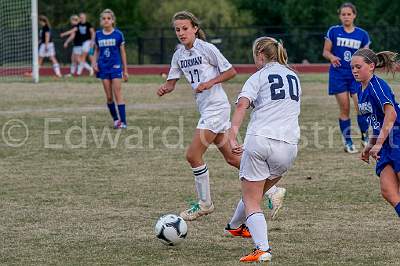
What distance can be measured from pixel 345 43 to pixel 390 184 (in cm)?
634

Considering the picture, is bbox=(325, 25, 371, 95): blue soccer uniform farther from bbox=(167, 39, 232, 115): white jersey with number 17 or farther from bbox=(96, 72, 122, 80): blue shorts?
bbox=(167, 39, 232, 115): white jersey with number 17

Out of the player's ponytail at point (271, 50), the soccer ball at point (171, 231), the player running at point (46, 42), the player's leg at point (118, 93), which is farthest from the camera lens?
the player running at point (46, 42)

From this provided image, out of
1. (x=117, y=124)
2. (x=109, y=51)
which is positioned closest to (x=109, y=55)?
(x=109, y=51)

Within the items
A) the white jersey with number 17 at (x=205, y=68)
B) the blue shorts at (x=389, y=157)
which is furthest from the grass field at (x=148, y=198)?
the white jersey with number 17 at (x=205, y=68)

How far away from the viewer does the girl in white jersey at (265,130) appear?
6.79 m

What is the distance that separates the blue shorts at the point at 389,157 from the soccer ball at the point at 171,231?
1.61 metres

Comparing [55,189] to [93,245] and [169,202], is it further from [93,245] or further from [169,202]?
[93,245]

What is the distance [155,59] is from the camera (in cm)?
3875

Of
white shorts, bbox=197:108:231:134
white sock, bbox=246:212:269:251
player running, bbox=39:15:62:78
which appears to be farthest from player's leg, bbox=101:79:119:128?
player running, bbox=39:15:62:78

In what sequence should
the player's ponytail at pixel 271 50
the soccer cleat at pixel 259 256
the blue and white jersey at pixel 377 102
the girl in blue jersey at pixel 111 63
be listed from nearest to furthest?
the soccer cleat at pixel 259 256, the player's ponytail at pixel 271 50, the blue and white jersey at pixel 377 102, the girl in blue jersey at pixel 111 63

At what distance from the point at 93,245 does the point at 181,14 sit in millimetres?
2407

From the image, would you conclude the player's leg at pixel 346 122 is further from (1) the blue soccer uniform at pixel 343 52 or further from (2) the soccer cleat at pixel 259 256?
(2) the soccer cleat at pixel 259 256

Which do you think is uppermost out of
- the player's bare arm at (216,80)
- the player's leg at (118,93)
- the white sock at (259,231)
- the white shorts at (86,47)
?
the player's bare arm at (216,80)

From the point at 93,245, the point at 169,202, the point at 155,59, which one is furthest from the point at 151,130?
the point at 155,59
